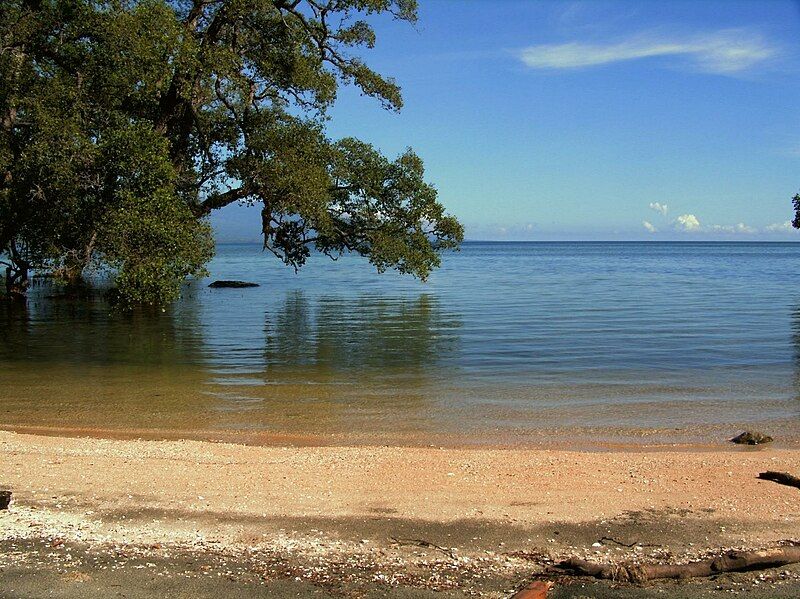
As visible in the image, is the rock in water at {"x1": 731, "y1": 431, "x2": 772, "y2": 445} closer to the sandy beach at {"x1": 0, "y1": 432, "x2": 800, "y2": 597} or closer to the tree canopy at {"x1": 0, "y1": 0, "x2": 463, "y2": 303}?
the sandy beach at {"x1": 0, "y1": 432, "x2": 800, "y2": 597}

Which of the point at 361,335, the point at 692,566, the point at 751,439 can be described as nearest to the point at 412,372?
the point at 361,335

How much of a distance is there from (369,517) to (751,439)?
639 centimetres

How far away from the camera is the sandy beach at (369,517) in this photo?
5.48 meters

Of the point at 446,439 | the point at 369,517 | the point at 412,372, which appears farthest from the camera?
the point at 412,372

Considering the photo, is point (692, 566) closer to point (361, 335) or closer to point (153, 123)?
point (153, 123)

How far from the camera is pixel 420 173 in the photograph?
77.7 feet

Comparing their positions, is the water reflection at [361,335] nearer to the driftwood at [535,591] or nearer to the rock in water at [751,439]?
the rock in water at [751,439]

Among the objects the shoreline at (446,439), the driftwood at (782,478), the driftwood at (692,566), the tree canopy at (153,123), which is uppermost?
the tree canopy at (153,123)

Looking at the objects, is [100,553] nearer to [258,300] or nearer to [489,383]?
[489,383]

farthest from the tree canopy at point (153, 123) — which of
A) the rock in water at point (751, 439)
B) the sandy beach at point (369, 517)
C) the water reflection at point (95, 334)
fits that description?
the rock in water at point (751, 439)

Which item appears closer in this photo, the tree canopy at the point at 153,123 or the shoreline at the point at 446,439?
the shoreline at the point at 446,439

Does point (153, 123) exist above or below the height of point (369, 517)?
above

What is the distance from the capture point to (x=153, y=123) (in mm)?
17531

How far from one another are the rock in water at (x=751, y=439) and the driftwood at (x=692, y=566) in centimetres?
519
